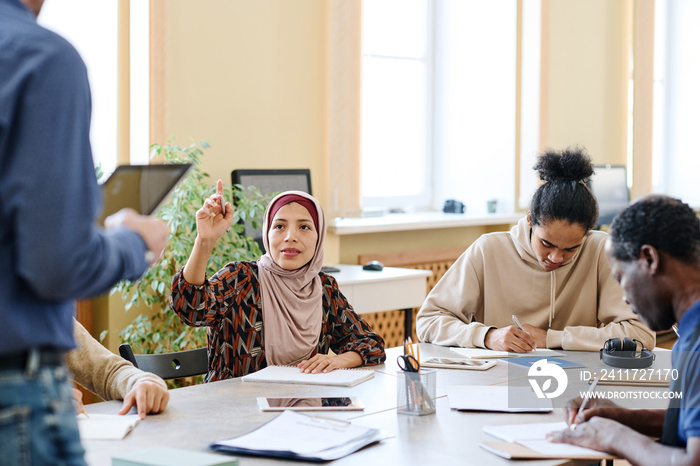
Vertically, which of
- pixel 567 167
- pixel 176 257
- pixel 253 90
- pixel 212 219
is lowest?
pixel 176 257

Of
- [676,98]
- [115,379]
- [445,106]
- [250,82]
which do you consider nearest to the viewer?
[115,379]

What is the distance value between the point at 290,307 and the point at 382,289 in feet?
4.73

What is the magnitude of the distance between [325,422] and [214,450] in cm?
26

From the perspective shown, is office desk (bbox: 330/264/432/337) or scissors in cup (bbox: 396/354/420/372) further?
office desk (bbox: 330/264/432/337)

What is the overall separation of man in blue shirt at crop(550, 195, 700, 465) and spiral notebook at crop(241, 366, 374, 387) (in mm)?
674

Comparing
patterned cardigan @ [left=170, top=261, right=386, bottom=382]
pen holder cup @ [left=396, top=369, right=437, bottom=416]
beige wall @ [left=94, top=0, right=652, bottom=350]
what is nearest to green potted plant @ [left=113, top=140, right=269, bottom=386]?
beige wall @ [left=94, top=0, right=652, bottom=350]

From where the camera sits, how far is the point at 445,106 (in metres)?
5.50

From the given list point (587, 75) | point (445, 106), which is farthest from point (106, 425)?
point (587, 75)

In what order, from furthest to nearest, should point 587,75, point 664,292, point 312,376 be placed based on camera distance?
point 587,75
point 312,376
point 664,292

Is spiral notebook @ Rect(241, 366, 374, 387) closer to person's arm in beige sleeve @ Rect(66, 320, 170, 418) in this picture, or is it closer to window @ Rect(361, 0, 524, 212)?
person's arm in beige sleeve @ Rect(66, 320, 170, 418)

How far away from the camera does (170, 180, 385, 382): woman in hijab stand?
2148 millimetres

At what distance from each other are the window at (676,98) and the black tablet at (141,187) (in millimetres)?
6602

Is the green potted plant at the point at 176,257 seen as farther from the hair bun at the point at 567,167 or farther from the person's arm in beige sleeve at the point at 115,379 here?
the hair bun at the point at 567,167

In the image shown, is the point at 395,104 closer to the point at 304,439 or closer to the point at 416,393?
the point at 416,393
